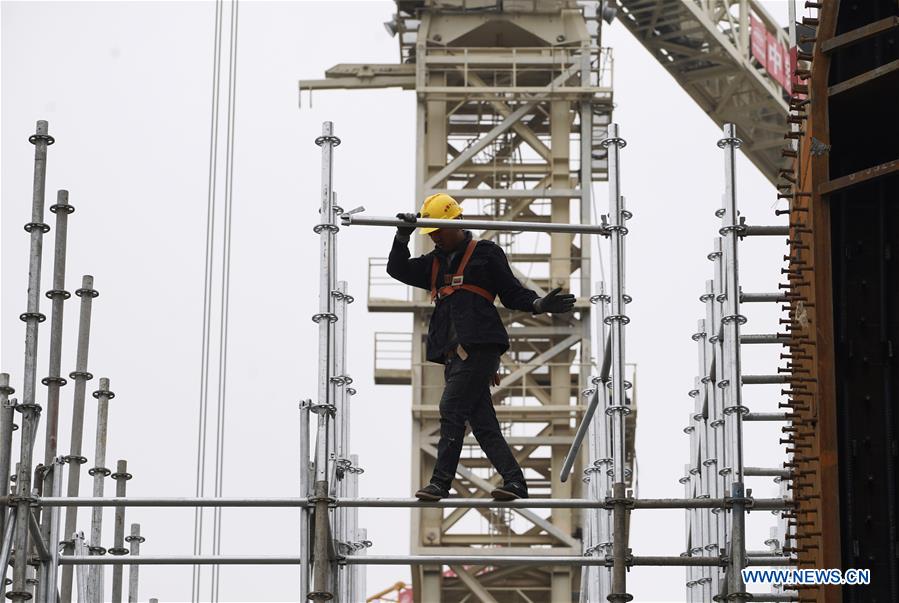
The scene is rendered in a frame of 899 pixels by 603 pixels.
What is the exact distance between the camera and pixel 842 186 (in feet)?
51.5

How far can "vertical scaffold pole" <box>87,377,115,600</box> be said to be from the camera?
65.5 feet

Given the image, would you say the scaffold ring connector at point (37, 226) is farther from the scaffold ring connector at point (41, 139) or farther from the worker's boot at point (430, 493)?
the worker's boot at point (430, 493)

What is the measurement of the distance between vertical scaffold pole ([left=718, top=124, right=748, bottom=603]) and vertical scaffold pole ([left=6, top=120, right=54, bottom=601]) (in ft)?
17.5

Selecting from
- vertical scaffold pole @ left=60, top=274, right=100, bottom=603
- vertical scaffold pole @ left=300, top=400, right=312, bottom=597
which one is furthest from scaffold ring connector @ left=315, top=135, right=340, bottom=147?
vertical scaffold pole @ left=60, top=274, right=100, bottom=603

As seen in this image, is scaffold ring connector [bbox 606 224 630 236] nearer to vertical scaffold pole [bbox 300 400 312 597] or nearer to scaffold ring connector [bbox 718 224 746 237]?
scaffold ring connector [bbox 718 224 746 237]

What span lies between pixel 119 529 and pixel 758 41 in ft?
92.1

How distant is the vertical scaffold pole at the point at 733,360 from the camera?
15.8 meters

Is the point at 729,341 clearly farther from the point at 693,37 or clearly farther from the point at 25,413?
the point at 693,37

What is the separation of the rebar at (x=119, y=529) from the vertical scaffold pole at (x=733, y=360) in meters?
7.78

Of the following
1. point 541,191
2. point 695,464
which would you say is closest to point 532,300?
point 695,464

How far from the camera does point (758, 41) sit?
47.0 meters

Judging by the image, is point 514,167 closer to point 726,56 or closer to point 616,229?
point 726,56

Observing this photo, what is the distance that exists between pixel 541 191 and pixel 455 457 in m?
24.7

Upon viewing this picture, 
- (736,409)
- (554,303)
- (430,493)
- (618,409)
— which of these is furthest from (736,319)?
(430,493)
